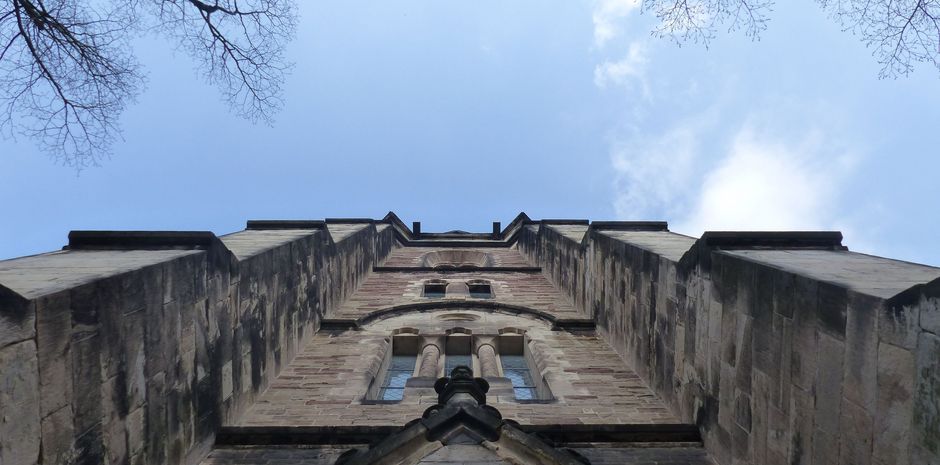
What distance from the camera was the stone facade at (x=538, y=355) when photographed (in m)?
3.63

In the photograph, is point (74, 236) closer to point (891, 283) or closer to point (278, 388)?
point (278, 388)

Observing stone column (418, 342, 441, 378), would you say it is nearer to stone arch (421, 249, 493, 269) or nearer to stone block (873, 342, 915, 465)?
stone block (873, 342, 915, 465)

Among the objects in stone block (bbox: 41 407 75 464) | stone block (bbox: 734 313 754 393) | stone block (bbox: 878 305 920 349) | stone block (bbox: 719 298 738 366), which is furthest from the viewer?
stone block (bbox: 719 298 738 366)

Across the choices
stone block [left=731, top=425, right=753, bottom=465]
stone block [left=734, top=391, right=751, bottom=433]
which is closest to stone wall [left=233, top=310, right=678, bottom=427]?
stone block [left=731, top=425, right=753, bottom=465]

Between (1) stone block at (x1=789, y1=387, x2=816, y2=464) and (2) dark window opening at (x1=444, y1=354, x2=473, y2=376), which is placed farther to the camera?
(2) dark window opening at (x1=444, y1=354, x2=473, y2=376)

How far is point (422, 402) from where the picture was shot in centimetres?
784

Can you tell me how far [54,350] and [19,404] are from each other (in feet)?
1.41

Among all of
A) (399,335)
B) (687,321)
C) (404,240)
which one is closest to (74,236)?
(399,335)

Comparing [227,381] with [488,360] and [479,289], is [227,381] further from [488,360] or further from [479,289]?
[479,289]

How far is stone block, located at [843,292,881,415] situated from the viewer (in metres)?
3.66

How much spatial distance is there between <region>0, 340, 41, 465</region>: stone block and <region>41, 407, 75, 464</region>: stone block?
3.2 inches

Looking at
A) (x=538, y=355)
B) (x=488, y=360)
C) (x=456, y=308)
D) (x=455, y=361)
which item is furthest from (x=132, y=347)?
(x=456, y=308)

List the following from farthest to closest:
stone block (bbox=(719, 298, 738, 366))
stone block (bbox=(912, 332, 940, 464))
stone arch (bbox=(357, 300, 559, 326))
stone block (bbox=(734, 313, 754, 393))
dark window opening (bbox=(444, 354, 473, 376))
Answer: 1. stone arch (bbox=(357, 300, 559, 326))
2. dark window opening (bbox=(444, 354, 473, 376))
3. stone block (bbox=(719, 298, 738, 366))
4. stone block (bbox=(734, 313, 754, 393))
5. stone block (bbox=(912, 332, 940, 464))

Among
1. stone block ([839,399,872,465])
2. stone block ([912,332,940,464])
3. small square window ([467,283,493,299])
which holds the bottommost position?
small square window ([467,283,493,299])
